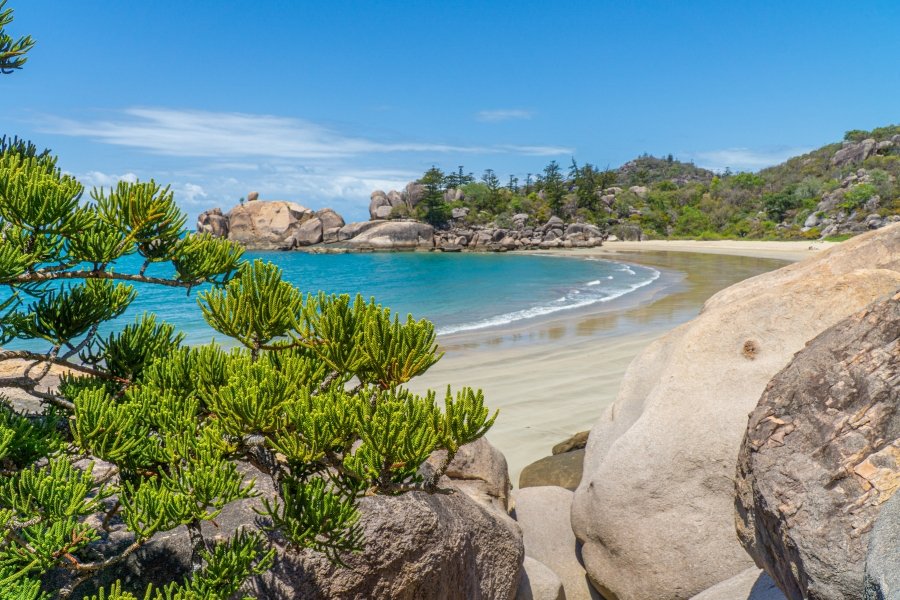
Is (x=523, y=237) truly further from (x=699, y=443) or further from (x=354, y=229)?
(x=699, y=443)

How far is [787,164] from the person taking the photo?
314 feet

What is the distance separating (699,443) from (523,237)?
7777 cm

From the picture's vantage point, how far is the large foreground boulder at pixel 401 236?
281ft

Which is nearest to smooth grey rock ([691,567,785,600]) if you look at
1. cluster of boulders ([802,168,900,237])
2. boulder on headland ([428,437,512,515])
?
boulder on headland ([428,437,512,515])

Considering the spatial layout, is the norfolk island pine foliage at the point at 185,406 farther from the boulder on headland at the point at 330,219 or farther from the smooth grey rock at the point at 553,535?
the boulder on headland at the point at 330,219

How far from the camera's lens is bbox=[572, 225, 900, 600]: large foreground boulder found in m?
4.96

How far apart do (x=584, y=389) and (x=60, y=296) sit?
440 inches

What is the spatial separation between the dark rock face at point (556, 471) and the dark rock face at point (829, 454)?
14.3 feet

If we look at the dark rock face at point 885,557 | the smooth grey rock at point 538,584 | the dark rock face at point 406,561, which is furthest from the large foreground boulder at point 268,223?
the dark rock face at point 885,557

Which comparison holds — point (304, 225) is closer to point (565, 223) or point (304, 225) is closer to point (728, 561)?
point (565, 223)

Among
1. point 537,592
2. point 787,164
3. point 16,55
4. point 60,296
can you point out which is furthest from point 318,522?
point 787,164

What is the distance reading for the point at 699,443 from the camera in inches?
197

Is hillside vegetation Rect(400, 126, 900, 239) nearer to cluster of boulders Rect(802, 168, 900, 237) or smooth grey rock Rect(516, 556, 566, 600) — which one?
cluster of boulders Rect(802, 168, 900, 237)

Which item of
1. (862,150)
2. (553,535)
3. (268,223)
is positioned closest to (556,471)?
(553,535)
